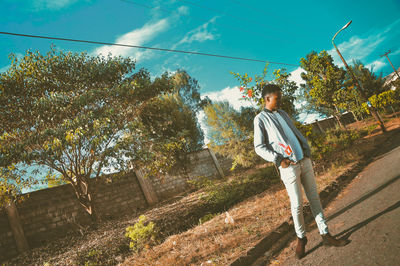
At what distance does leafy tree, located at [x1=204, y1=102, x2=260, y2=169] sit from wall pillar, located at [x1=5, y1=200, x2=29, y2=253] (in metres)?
9.44

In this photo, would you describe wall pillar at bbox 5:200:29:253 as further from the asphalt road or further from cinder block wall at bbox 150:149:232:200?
the asphalt road

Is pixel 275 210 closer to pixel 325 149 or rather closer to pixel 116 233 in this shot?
pixel 116 233

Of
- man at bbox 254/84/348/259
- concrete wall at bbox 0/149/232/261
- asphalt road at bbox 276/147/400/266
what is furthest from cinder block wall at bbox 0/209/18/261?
man at bbox 254/84/348/259

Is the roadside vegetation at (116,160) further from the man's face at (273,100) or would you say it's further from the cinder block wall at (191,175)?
the cinder block wall at (191,175)

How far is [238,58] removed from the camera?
9289 millimetres

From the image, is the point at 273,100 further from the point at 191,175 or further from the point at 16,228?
the point at 191,175

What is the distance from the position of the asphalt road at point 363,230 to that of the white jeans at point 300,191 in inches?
10.7

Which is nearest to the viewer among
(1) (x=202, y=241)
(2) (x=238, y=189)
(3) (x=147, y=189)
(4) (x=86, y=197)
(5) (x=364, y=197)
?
(5) (x=364, y=197)

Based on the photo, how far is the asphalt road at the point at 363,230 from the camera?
6.90 feet

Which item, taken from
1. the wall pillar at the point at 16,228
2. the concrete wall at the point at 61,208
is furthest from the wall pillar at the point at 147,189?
the wall pillar at the point at 16,228

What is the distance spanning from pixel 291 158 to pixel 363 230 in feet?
4.23

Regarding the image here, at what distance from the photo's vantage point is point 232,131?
13.0m

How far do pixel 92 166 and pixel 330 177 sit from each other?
7273 millimetres

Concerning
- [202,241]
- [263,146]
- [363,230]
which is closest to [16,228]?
[202,241]
